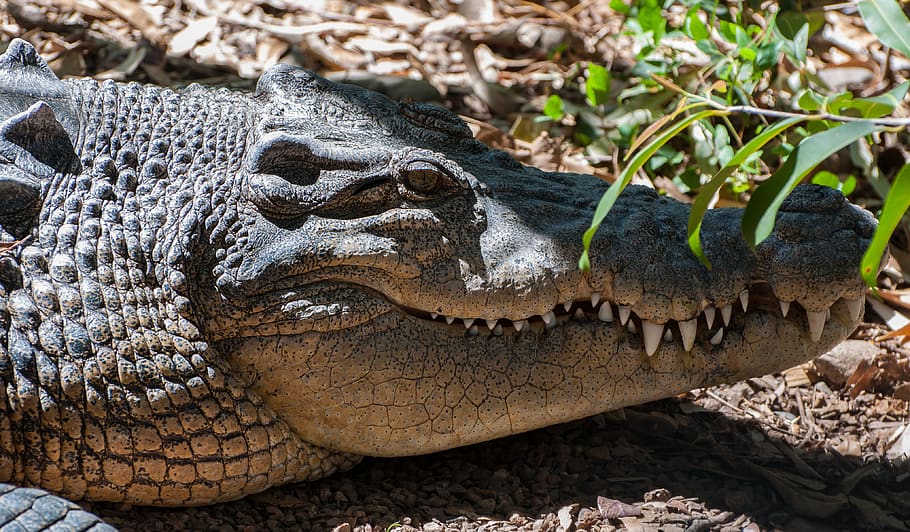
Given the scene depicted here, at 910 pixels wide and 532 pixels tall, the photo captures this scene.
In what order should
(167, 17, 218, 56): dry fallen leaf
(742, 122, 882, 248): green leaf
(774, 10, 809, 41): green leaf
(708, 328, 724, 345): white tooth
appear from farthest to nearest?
(167, 17, 218, 56): dry fallen leaf
(774, 10, 809, 41): green leaf
(708, 328, 724, 345): white tooth
(742, 122, 882, 248): green leaf

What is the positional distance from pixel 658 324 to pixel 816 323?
0.41 m

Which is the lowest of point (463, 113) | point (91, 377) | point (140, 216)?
point (463, 113)

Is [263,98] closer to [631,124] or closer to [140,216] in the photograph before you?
[140,216]

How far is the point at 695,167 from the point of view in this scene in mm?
4359

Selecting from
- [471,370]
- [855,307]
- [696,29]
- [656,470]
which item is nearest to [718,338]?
[855,307]

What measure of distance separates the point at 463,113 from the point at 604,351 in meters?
2.66

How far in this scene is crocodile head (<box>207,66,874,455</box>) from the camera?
8.41 ft

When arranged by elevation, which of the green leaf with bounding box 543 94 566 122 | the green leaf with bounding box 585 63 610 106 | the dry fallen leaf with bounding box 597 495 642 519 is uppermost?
the green leaf with bounding box 585 63 610 106

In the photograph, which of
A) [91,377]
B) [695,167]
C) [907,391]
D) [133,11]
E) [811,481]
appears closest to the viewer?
[91,377]

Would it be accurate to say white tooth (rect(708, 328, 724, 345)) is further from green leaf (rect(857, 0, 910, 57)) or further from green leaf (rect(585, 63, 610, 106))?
green leaf (rect(585, 63, 610, 106))

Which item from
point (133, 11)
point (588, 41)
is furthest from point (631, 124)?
point (133, 11)

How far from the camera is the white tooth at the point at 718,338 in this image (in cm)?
266

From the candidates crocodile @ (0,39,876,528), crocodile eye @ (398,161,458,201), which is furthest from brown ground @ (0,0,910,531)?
crocodile eye @ (398,161,458,201)

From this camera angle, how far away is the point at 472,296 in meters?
2.58
